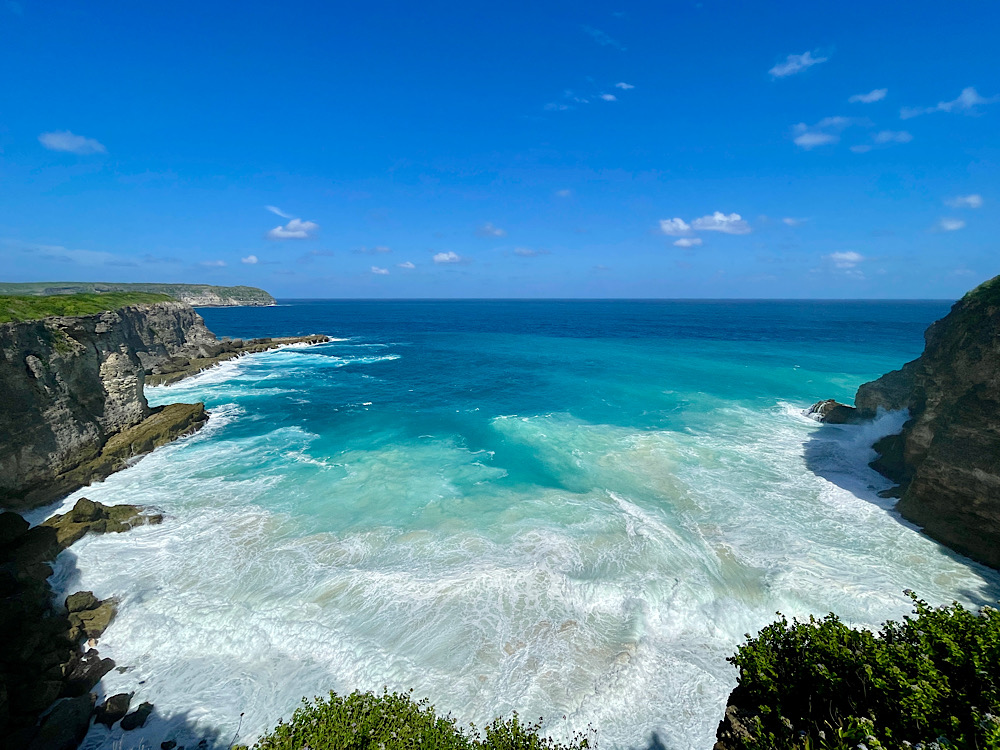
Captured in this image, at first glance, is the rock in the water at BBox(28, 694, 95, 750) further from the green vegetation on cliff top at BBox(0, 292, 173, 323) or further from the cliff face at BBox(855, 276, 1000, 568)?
the cliff face at BBox(855, 276, 1000, 568)

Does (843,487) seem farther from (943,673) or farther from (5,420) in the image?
(5,420)

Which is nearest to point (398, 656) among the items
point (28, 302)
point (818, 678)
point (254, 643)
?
point (254, 643)

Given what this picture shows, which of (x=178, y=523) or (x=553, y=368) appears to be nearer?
(x=178, y=523)

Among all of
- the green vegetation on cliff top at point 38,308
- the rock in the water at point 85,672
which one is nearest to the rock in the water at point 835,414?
the rock in the water at point 85,672

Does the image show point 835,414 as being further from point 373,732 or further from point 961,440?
point 373,732

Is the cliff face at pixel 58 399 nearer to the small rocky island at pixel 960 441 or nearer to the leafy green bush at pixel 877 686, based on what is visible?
the leafy green bush at pixel 877 686

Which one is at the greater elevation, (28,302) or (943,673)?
(28,302)

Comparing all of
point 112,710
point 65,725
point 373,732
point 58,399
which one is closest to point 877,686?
point 373,732
